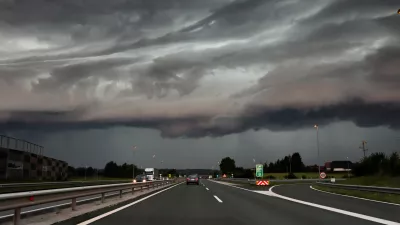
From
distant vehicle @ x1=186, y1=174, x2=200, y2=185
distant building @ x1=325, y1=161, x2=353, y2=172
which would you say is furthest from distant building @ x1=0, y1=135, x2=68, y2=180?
distant building @ x1=325, y1=161, x2=353, y2=172

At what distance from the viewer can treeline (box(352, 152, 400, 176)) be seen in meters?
64.5

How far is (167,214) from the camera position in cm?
1442

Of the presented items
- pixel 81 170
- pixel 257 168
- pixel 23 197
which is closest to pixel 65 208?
pixel 23 197

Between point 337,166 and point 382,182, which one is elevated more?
point 337,166

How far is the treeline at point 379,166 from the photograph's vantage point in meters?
64.5

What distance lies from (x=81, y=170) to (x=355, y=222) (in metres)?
153

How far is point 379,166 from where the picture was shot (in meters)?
72.7

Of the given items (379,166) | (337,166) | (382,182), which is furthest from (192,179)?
(337,166)

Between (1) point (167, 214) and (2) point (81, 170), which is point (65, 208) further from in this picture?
(2) point (81, 170)

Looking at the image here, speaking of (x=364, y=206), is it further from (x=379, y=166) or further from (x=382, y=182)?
(x=379, y=166)

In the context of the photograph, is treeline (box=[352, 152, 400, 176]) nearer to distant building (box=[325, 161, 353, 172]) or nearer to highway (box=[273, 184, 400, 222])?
highway (box=[273, 184, 400, 222])

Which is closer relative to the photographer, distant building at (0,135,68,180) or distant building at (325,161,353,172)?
distant building at (0,135,68,180)

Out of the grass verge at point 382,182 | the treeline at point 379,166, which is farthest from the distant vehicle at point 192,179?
the treeline at point 379,166

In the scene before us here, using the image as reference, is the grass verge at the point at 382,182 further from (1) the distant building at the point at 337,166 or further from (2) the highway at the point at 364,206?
(1) the distant building at the point at 337,166
